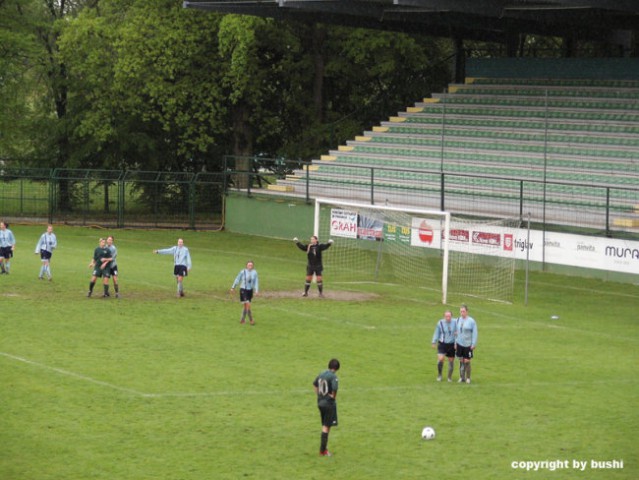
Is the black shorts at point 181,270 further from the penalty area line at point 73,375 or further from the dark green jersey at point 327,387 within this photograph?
the dark green jersey at point 327,387

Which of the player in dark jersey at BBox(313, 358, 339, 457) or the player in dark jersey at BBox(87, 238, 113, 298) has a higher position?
the player in dark jersey at BBox(87, 238, 113, 298)

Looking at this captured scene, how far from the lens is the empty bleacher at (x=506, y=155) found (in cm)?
4434

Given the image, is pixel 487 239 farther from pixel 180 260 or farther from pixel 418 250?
pixel 180 260

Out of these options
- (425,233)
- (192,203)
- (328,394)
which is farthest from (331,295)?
(192,203)

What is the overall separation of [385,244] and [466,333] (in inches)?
815

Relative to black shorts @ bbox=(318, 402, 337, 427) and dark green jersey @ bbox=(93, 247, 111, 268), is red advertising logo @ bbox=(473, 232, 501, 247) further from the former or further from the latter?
black shorts @ bbox=(318, 402, 337, 427)

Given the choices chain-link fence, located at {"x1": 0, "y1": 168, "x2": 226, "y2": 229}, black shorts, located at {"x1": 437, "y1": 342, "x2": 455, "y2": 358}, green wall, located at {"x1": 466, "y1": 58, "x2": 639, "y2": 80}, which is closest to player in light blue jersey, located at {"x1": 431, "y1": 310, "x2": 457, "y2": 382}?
black shorts, located at {"x1": 437, "y1": 342, "x2": 455, "y2": 358}

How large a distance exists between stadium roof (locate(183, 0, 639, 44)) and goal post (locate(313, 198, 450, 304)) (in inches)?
319

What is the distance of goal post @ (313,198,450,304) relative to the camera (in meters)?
43.7

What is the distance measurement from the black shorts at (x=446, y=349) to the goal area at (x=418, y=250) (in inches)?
550

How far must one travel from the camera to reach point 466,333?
2525 cm

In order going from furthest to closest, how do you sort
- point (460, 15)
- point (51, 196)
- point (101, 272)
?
point (51, 196)
point (460, 15)
point (101, 272)

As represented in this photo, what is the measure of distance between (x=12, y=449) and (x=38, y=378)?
517 centimetres

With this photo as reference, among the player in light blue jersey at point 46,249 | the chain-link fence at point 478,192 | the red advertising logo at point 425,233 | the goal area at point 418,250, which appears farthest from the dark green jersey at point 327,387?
the red advertising logo at point 425,233
